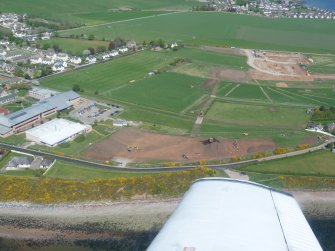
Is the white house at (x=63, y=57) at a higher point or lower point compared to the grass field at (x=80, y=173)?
higher

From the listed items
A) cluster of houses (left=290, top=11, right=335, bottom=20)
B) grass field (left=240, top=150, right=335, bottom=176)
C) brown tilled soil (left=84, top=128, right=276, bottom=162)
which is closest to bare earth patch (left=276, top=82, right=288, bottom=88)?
brown tilled soil (left=84, top=128, right=276, bottom=162)

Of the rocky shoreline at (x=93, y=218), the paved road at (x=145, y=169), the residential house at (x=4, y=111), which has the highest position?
the residential house at (x=4, y=111)

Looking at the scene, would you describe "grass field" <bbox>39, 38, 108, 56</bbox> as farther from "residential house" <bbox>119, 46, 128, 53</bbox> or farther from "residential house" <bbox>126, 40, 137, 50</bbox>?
"residential house" <bbox>126, 40, 137, 50</bbox>

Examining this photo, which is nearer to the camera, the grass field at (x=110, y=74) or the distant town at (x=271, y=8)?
the grass field at (x=110, y=74)

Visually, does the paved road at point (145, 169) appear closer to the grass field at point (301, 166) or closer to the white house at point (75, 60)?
the grass field at point (301, 166)

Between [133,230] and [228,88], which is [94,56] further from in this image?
[133,230]

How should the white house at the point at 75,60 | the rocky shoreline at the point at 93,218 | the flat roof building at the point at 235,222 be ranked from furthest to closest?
1. the white house at the point at 75,60
2. the rocky shoreline at the point at 93,218
3. the flat roof building at the point at 235,222

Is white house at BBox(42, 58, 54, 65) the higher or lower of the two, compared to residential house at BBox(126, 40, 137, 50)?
lower

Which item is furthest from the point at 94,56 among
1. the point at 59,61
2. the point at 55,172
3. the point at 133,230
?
the point at 133,230

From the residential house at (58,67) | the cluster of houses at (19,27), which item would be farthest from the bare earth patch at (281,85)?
the cluster of houses at (19,27)
